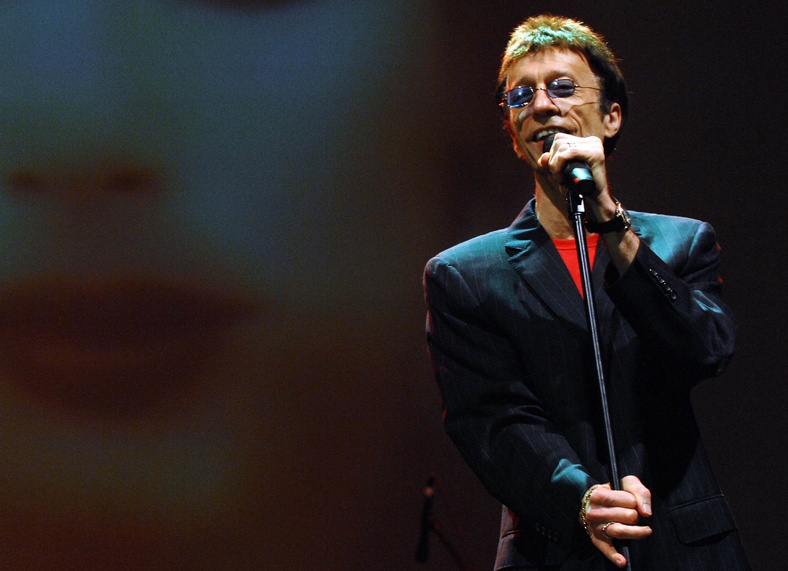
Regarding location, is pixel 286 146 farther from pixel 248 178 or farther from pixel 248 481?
pixel 248 481

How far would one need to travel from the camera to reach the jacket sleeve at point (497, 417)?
1383 millimetres

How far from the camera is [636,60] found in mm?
2818

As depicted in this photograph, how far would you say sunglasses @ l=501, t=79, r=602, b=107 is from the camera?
1.65 metres

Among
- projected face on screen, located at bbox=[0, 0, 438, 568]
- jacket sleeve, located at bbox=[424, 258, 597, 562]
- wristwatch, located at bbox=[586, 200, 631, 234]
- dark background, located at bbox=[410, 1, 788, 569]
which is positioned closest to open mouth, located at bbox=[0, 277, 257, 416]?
projected face on screen, located at bbox=[0, 0, 438, 568]

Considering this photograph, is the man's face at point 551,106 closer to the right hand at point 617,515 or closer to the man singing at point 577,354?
the man singing at point 577,354

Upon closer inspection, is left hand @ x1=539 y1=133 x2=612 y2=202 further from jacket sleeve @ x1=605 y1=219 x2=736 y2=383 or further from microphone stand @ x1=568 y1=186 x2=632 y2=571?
jacket sleeve @ x1=605 y1=219 x2=736 y2=383

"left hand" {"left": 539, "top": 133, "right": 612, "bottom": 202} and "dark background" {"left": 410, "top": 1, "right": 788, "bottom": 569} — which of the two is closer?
"left hand" {"left": 539, "top": 133, "right": 612, "bottom": 202}

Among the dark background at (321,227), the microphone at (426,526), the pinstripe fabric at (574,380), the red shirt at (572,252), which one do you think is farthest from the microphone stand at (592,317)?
the microphone at (426,526)

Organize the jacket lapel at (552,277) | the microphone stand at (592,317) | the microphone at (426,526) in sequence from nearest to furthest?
the microphone stand at (592,317) → the jacket lapel at (552,277) → the microphone at (426,526)

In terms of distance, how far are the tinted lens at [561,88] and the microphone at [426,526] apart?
173 cm

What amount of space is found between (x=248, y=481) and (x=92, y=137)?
46.4 inches

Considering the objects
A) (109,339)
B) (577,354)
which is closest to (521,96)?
(577,354)

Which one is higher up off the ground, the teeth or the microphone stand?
the teeth

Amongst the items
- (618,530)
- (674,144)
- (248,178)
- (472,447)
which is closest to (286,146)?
(248,178)
